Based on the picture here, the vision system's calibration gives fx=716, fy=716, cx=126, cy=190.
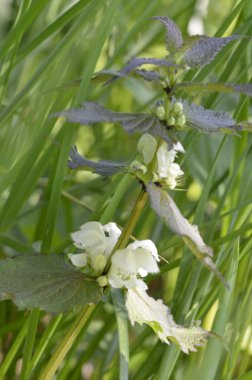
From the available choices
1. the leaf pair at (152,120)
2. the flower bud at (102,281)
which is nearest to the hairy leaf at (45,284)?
the flower bud at (102,281)

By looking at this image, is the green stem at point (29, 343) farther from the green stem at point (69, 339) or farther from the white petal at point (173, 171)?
the white petal at point (173, 171)

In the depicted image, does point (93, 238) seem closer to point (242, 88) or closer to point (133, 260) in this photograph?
point (133, 260)

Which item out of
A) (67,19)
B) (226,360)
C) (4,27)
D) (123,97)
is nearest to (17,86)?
(4,27)

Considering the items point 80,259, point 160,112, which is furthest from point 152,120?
point 80,259

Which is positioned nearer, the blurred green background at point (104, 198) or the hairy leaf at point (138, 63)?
the hairy leaf at point (138, 63)

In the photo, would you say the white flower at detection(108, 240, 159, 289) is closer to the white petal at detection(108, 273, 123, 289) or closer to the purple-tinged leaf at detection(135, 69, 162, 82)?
the white petal at detection(108, 273, 123, 289)

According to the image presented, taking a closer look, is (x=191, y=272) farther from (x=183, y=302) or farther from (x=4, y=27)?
(x=4, y=27)

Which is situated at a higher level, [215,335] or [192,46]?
[192,46]

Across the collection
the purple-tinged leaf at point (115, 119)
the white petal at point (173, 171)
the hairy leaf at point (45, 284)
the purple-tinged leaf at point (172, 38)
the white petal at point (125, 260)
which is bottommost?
the hairy leaf at point (45, 284)
